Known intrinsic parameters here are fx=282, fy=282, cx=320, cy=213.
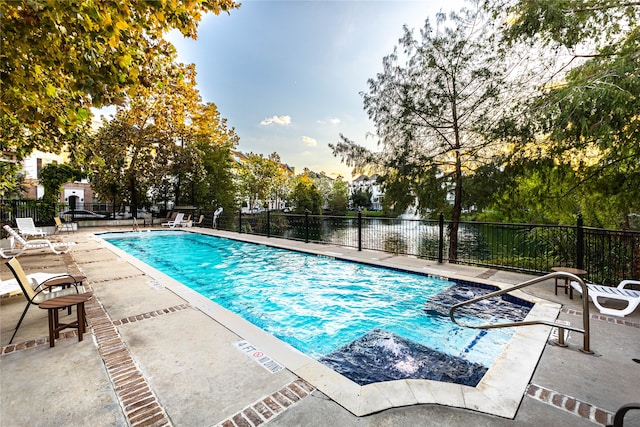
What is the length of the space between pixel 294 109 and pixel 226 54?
894 centimetres

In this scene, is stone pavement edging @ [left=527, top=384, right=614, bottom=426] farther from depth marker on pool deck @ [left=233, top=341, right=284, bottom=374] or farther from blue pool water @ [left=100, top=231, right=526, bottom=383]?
depth marker on pool deck @ [left=233, top=341, right=284, bottom=374]

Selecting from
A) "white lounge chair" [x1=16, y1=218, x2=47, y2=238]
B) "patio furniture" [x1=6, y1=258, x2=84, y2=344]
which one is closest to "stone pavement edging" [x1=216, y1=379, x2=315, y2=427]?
"patio furniture" [x1=6, y1=258, x2=84, y2=344]

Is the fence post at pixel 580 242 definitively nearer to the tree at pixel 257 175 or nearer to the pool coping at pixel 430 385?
the pool coping at pixel 430 385

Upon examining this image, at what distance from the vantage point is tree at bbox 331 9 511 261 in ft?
30.6

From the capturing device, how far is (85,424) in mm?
1928

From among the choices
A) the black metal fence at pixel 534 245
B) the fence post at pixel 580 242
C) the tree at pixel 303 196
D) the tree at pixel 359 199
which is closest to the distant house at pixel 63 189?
the black metal fence at pixel 534 245

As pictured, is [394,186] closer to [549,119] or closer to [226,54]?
[549,119]

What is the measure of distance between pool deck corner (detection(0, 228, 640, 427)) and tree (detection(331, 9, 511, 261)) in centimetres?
715

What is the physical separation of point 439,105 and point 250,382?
1052 centimetres

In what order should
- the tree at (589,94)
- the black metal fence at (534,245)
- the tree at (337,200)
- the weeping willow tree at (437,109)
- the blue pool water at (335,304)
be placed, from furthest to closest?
the tree at (337,200), the weeping willow tree at (437,109), the black metal fence at (534,245), the tree at (589,94), the blue pool water at (335,304)

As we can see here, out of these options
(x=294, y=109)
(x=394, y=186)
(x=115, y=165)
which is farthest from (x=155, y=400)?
(x=294, y=109)

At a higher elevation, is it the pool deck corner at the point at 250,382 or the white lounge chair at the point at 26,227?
the white lounge chair at the point at 26,227

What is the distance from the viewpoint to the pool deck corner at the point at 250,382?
2004 mm

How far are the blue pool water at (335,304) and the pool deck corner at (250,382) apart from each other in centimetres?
80
